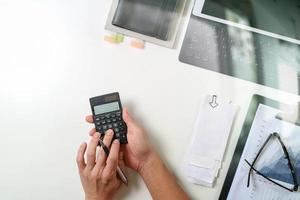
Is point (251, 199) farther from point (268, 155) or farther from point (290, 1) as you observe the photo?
point (290, 1)

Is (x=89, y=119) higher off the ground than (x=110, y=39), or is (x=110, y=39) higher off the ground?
(x=110, y=39)

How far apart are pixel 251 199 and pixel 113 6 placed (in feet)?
1.83

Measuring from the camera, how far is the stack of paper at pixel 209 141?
0.88m

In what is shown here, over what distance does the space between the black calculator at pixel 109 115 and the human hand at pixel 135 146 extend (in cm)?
1

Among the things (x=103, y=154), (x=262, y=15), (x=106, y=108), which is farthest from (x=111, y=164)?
(x=262, y=15)

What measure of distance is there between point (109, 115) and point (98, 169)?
0.13 metres

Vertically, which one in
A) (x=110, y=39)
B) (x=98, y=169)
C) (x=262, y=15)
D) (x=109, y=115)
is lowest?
(x=98, y=169)

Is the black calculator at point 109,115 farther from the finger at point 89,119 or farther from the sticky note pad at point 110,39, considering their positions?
the sticky note pad at point 110,39

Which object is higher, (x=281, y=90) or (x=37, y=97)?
(x=281, y=90)

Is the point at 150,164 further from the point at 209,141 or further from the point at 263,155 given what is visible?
the point at 263,155

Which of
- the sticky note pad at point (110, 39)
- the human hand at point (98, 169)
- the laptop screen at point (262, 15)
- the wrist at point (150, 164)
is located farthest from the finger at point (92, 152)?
the laptop screen at point (262, 15)

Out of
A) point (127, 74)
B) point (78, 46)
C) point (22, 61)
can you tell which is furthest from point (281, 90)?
point (22, 61)

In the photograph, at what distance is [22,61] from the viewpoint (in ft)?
3.11

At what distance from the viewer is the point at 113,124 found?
0.89 m
